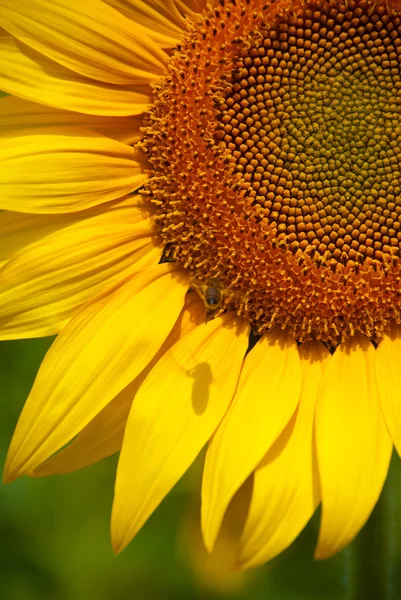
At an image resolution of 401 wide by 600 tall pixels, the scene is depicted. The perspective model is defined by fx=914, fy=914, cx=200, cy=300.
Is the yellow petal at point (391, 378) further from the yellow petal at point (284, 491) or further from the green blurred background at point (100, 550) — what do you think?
Result: the green blurred background at point (100, 550)

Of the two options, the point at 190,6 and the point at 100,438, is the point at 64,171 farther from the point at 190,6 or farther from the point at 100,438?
the point at 100,438

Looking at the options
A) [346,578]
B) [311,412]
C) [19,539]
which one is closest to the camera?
[311,412]

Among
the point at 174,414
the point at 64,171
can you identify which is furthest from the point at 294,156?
the point at 174,414

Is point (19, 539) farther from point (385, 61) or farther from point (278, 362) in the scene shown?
point (385, 61)

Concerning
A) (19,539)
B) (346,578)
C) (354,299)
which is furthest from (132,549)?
(354,299)

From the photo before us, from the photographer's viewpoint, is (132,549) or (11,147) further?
(132,549)

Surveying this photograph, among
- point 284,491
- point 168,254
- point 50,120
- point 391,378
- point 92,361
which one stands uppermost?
point 50,120

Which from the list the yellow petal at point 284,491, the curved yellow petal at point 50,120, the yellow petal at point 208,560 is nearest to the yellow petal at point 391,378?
the yellow petal at point 284,491
